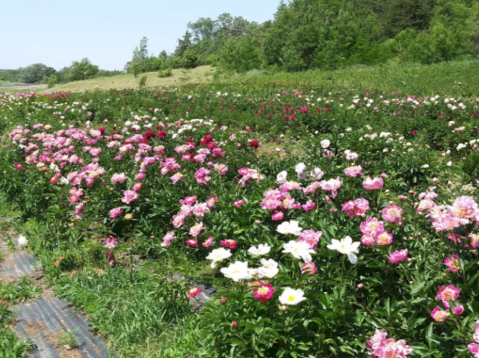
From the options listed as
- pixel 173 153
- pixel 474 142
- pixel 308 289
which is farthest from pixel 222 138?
pixel 308 289

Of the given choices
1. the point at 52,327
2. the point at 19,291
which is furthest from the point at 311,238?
the point at 19,291

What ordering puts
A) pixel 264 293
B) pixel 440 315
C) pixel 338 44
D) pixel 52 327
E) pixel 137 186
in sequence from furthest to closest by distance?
pixel 338 44 < pixel 137 186 < pixel 52 327 < pixel 264 293 < pixel 440 315

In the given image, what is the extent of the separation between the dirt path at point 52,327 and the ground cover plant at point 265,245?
10cm

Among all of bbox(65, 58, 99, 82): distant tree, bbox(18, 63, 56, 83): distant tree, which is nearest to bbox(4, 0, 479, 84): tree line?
bbox(65, 58, 99, 82): distant tree

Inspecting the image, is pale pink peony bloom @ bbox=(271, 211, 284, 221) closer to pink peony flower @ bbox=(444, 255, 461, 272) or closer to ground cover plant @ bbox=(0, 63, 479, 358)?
ground cover plant @ bbox=(0, 63, 479, 358)

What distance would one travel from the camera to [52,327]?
110 inches

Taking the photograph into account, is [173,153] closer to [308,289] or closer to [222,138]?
[222,138]

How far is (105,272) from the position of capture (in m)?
3.43

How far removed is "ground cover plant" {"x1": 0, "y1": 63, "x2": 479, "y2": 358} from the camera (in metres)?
1.82

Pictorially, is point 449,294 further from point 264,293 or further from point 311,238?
point 264,293

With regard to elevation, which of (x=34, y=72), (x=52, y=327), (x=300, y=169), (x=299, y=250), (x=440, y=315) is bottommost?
(x=52, y=327)

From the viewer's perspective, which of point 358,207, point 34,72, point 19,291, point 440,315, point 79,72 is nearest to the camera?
point 440,315

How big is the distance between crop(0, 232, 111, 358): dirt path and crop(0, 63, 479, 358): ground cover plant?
0.10 meters

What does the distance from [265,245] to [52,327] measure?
179cm
